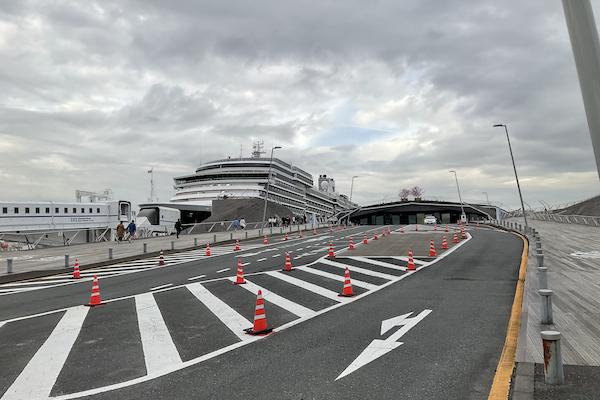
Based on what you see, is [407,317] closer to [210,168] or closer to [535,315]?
[535,315]

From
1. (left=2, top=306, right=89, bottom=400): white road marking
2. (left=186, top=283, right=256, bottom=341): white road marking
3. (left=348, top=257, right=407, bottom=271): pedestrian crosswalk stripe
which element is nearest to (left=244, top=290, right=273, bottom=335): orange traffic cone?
(left=186, top=283, right=256, bottom=341): white road marking

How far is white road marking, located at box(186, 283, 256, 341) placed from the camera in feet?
25.9

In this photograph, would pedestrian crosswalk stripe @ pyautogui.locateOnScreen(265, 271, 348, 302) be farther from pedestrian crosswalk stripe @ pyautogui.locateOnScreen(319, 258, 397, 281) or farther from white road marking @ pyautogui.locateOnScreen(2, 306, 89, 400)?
white road marking @ pyautogui.locateOnScreen(2, 306, 89, 400)

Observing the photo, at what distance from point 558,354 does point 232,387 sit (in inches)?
144

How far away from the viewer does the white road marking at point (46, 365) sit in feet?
17.1

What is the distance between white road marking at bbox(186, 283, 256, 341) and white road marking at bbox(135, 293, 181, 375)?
44.9 inches

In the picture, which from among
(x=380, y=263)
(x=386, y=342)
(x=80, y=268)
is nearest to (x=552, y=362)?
(x=386, y=342)

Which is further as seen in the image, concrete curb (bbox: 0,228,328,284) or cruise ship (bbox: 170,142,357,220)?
cruise ship (bbox: 170,142,357,220)

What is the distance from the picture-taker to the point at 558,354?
448cm

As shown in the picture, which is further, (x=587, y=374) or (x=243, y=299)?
(x=243, y=299)

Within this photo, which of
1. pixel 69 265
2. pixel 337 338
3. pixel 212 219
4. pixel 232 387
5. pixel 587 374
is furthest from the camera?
pixel 212 219

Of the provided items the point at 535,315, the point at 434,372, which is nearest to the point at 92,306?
the point at 434,372

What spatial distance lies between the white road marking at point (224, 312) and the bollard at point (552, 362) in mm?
4510

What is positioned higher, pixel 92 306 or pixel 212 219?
pixel 212 219
